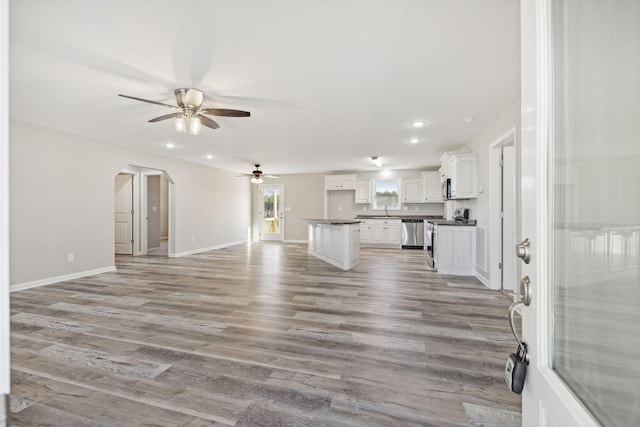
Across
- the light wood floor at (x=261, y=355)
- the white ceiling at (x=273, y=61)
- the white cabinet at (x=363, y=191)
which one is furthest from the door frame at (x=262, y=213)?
the light wood floor at (x=261, y=355)

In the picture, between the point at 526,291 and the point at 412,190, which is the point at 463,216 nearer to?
the point at 412,190

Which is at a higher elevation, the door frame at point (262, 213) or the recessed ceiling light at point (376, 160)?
the recessed ceiling light at point (376, 160)

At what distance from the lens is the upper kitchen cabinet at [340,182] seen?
9.19m

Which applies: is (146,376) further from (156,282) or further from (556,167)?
(156,282)

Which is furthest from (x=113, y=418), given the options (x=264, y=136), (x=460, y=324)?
(x=264, y=136)

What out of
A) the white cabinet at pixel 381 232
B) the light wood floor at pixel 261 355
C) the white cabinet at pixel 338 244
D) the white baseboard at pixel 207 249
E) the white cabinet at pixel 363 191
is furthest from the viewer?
the white cabinet at pixel 363 191

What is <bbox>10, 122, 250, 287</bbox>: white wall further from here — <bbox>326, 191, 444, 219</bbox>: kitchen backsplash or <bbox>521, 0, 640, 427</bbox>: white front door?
<bbox>521, 0, 640, 427</bbox>: white front door

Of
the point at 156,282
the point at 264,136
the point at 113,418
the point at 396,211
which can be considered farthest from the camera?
the point at 396,211

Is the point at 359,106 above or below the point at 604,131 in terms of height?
above

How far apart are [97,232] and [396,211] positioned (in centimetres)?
772

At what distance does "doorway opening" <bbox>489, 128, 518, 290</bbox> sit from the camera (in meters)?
3.90

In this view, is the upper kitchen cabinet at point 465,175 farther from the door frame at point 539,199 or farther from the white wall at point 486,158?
the door frame at point 539,199

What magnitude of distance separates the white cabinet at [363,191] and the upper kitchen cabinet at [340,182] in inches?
6.5

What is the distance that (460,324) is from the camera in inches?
112
